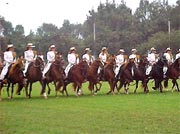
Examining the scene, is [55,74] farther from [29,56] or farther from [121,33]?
[121,33]

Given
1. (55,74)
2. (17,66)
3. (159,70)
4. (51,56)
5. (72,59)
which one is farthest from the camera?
(159,70)

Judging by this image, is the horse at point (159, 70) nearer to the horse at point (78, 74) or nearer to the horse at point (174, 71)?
the horse at point (174, 71)

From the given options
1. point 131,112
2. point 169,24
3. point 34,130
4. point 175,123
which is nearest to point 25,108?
point 131,112

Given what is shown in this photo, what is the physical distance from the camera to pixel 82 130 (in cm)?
989

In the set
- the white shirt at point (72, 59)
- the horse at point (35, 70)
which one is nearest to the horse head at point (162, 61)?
the white shirt at point (72, 59)

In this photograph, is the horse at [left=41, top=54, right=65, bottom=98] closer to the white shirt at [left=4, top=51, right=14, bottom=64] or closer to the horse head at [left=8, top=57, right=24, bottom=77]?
the horse head at [left=8, top=57, right=24, bottom=77]

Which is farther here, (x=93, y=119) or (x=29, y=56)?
(x=29, y=56)

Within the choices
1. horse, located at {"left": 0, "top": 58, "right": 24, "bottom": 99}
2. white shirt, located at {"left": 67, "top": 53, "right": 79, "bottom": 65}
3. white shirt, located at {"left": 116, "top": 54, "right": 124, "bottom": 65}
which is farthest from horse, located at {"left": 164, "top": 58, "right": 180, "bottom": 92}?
horse, located at {"left": 0, "top": 58, "right": 24, "bottom": 99}

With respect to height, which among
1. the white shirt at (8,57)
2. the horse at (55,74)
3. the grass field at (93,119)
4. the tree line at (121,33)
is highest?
the tree line at (121,33)

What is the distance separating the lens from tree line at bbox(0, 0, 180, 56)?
5894 cm

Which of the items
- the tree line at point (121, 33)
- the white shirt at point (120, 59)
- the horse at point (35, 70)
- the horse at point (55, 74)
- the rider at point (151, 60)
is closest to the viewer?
the horse at point (35, 70)

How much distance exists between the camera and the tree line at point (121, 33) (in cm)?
5894

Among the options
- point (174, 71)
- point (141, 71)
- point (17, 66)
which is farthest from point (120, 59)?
point (17, 66)

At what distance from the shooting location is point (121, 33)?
65.6 metres
